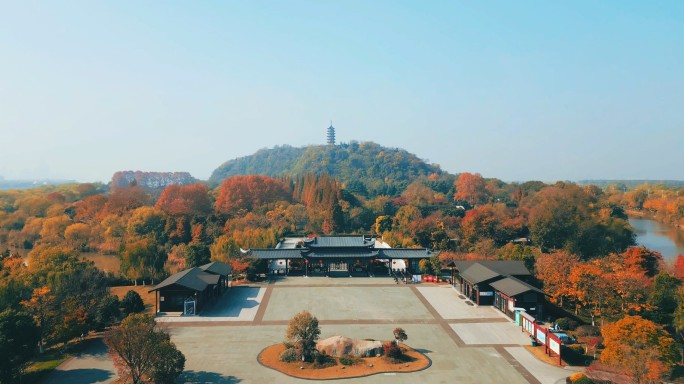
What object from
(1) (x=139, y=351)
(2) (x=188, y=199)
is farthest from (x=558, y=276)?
(2) (x=188, y=199)

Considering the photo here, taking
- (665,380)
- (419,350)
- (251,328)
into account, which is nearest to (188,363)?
(251,328)

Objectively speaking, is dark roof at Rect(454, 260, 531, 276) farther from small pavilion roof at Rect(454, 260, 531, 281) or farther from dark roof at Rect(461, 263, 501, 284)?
dark roof at Rect(461, 263, 501, 284)

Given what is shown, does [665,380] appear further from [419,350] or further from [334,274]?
[334,274]

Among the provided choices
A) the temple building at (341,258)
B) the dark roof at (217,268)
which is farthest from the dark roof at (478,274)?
the dark roof at (217,268)

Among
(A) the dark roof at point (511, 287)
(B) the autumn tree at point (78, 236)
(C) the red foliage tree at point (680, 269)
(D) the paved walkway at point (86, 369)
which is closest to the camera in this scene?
(D) the paved walkway at point (86, 369)

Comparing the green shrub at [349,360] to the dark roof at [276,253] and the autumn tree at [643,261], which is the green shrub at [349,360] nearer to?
the dark roof at [276,253]

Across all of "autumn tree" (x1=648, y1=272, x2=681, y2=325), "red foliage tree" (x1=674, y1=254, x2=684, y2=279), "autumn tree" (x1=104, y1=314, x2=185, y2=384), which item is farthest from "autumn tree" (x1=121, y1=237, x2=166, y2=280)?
"red foliage tree" (x1=674, y1=254, x2=684, y2=279)
